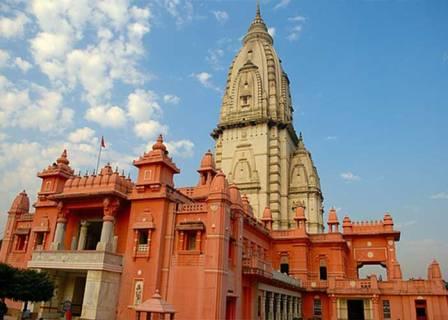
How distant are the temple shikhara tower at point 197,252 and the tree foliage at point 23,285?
81.2 inches

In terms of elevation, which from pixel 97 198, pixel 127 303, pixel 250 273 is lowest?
pixel 127 303

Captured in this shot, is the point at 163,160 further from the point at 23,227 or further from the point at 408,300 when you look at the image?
the point at 408,300

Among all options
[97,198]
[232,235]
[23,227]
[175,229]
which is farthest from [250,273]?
[23,227]

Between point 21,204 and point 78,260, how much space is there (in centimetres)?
1294

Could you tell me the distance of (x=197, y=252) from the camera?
23672 mm

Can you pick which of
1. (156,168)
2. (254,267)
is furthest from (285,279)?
(156,168)

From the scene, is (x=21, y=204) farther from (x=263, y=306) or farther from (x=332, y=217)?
(x=332, y=217)

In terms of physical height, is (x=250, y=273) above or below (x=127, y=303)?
above

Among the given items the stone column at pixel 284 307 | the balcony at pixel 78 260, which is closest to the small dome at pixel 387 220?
the stone column at pixel 284 307

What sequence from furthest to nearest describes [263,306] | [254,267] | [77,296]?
[263,306], [77,296], [254,267]

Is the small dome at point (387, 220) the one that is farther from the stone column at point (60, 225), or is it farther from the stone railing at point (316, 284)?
the stone column at point (60, 225)

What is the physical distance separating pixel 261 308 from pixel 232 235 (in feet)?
22.8

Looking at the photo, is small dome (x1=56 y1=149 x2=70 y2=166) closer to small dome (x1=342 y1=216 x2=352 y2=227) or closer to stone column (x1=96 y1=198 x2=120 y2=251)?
stone column (x1=96 y1=198 x2=120 y2=251)

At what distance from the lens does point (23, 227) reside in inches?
1288
